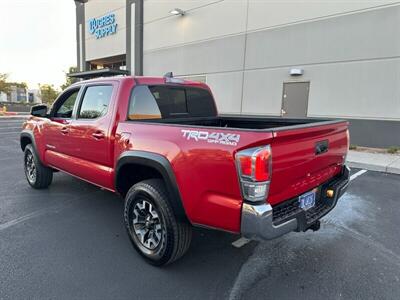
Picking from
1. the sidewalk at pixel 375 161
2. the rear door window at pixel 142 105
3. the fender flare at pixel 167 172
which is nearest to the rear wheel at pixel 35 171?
the rear door window at pixel 142 105

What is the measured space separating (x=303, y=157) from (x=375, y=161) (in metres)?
6.85

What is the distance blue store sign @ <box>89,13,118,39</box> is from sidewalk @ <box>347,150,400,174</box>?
1772 cm

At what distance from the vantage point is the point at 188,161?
102 inches

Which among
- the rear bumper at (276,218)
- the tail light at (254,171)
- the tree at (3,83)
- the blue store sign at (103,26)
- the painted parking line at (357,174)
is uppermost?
the blue store sign at (103,26)

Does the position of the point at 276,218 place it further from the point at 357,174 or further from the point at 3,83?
the point at 3,83

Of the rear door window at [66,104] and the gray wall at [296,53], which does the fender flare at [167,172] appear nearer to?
the rear door window at [66,104]

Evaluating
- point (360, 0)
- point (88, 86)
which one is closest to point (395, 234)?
point (88, 86)

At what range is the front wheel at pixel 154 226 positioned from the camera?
2.83 metres

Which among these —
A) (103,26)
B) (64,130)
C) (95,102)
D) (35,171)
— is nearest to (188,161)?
(95,102)

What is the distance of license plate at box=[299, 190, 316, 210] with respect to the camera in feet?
9.16

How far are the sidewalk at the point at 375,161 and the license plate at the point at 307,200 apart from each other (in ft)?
18.4

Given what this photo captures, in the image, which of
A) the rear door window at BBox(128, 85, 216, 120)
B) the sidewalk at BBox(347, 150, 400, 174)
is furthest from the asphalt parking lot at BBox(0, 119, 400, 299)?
the sidewalk at BBox(347, 150, 400, 174)

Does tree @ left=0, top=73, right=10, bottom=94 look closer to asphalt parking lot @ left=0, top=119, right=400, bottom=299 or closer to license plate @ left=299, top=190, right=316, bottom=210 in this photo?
asphalt parking lot @ left=0, top=119, right=400, bottom=299

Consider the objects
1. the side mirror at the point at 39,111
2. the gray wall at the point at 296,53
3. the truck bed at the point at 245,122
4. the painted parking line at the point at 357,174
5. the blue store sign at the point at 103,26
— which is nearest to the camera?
the truck bed at the point at 245,122
